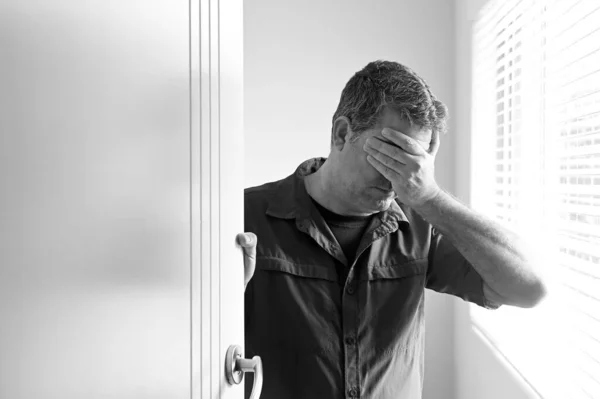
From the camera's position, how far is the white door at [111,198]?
0.91ft

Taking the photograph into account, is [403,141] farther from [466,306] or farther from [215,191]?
[466,306]

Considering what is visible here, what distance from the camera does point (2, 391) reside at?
0.27 meters

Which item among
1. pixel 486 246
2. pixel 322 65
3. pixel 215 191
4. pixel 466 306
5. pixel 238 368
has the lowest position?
pixel 466 306

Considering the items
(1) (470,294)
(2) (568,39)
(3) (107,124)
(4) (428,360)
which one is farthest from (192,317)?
(4) (428,360)

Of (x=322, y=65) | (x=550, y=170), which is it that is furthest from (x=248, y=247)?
(x=322, y=65)

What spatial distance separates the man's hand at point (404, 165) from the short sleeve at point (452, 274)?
Answer: 0.65 feet

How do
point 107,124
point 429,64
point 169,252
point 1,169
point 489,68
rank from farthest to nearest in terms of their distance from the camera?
1. point 429,64
2. point 489,68
3. point 169,252
4. point 107,124
5. point 1,169

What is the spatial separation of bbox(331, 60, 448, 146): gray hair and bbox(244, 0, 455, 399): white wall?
4.77ft

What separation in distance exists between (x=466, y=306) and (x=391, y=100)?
1.49 meters

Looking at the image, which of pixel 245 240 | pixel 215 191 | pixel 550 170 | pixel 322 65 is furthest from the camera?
pixel 322 65

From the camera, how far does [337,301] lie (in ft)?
3.97

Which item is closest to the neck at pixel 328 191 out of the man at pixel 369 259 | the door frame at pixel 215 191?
the man at pixel 369 259

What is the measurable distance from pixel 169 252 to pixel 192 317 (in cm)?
10

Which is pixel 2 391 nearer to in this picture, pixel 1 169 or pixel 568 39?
pixel 1 169
